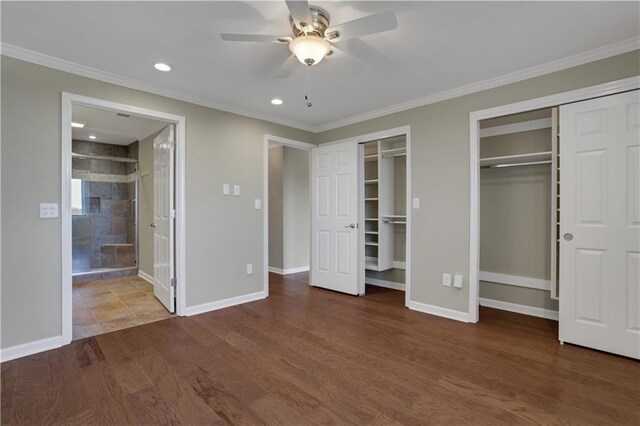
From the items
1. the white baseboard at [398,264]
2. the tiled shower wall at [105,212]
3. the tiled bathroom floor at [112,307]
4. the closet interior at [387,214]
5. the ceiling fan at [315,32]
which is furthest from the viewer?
the tiled shower wall at [105,212]

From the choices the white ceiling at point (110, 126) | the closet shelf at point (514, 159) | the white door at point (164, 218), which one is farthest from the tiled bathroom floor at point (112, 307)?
the closet shelf at point (514, 159)

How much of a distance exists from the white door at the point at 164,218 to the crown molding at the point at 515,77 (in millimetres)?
2340

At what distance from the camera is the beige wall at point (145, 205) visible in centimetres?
491

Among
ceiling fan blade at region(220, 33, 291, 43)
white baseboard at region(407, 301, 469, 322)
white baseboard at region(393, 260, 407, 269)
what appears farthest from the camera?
white baseboard at region(393, 260, 407, 269)

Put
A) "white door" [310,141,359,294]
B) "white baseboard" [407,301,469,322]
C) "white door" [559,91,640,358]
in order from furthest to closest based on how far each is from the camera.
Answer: "white door" [310,141,359,294] → "white baseboard" [407,301,469,322] → "white door" [559,91,640,358]

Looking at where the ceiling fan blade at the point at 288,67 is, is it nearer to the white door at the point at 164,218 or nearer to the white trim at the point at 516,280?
the white door at the point at 164,218

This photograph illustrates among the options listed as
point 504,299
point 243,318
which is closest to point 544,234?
point 504,299

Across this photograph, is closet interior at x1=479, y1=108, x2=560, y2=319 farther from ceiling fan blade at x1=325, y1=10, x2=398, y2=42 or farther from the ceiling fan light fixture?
the ceiling fan light fixture

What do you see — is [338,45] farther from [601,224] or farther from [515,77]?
[601,224]

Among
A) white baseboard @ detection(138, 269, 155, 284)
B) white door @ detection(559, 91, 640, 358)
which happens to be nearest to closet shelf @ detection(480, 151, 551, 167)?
white door @ detection(559, 91, 640, 358)

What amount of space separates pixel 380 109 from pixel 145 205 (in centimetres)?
407

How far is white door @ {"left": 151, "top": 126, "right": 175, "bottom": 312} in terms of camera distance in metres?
3.39

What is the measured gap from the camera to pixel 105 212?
5.84 m

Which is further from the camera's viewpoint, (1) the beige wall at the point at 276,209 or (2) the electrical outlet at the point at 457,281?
(1) the beige wall at the point at 276,209
